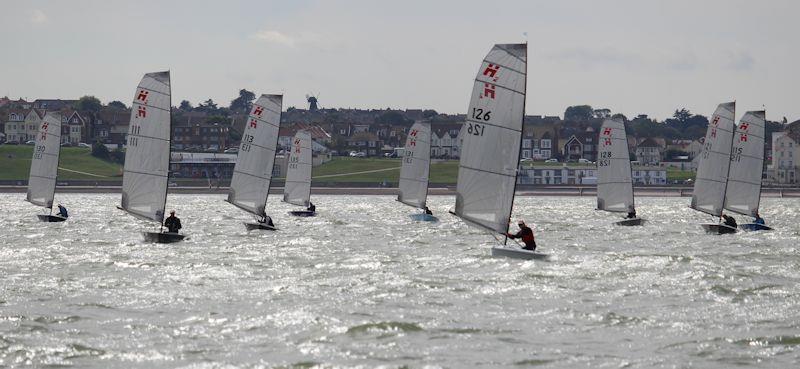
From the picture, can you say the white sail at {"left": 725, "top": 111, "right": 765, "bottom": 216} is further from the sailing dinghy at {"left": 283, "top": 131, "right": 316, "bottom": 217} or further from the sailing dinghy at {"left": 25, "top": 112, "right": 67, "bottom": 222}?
the sailing dinghy at {"left": 25, "top": 112, "right": 67, "bottom": 222}

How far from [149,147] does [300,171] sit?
29520mm

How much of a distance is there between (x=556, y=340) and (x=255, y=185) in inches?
1332

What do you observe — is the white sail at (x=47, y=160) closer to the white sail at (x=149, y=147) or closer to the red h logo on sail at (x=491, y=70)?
the white sail at (x=149, y=147)

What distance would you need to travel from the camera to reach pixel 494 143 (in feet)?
127

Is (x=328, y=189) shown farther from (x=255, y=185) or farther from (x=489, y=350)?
(x=489, y=350)

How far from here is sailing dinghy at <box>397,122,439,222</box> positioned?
7500 centimetres

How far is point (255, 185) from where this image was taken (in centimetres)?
5828

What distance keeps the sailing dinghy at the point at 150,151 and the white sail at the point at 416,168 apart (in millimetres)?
26082

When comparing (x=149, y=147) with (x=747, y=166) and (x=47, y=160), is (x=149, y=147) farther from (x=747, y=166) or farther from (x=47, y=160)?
(x=747, y=166)

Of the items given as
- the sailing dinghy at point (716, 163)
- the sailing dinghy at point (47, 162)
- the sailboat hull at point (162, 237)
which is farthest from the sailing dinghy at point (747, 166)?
the sailing dinghy at point (47, 162)

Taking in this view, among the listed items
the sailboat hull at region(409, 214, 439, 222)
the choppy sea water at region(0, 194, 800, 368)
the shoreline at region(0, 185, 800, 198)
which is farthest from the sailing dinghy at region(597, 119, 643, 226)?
the shoreline at region(0, 185, 800, 198)

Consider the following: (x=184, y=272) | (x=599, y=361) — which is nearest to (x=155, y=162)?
(x=184, y=272)

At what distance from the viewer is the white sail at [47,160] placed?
6956cm

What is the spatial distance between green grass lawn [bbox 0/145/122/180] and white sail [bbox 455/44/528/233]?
135 m
